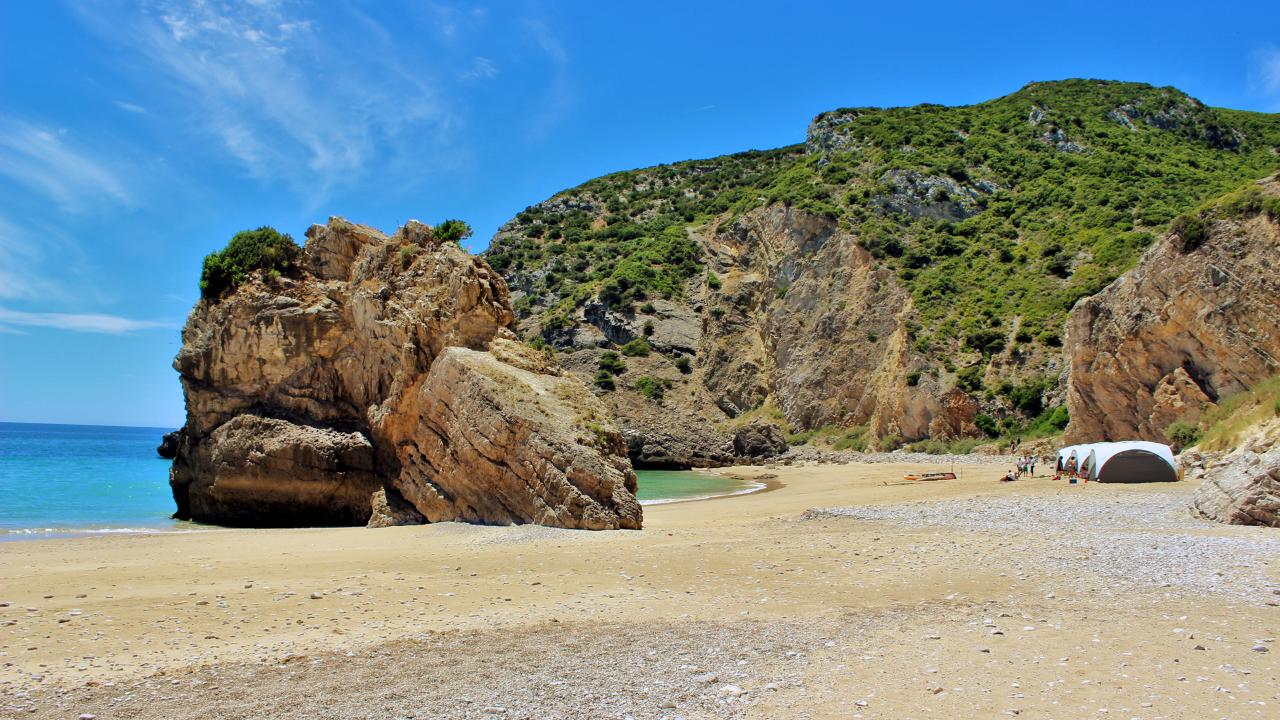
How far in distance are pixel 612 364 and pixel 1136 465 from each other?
42187 millimetres

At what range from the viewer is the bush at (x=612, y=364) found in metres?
59.0

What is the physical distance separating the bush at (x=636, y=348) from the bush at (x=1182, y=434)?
40.5m

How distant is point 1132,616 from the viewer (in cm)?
678

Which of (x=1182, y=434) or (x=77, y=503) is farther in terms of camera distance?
(x=77, y=503)

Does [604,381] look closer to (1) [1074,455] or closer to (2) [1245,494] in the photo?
(1) [1074,455]

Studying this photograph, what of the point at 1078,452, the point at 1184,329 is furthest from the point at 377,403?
the point at 1184,329

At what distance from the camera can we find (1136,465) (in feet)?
65.8

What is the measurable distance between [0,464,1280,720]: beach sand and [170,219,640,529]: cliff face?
2.54 metres

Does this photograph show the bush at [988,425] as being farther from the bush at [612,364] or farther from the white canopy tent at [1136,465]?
the bush at [612,364]

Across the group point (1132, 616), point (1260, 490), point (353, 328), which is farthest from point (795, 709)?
point (353, 328)

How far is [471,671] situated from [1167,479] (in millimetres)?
20367

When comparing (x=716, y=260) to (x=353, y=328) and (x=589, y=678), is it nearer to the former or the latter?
(x=353, y=328)

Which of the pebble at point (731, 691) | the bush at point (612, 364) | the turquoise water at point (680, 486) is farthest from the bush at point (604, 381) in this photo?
the pebble at point (731, 691)

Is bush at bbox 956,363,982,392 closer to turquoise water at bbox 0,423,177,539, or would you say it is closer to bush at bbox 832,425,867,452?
bush at bbox 832,425,867,452
